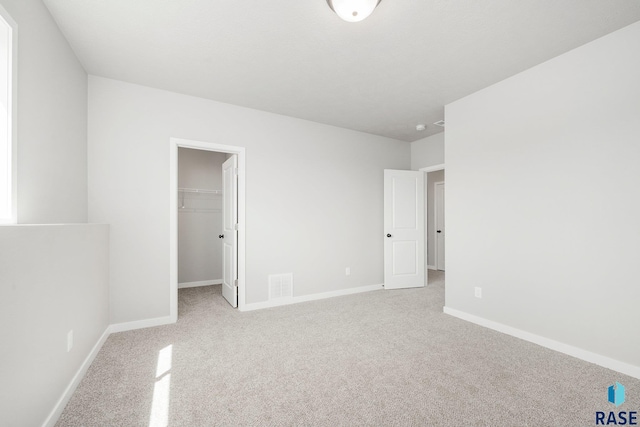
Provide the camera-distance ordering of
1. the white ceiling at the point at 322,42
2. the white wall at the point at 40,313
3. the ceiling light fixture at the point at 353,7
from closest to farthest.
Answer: the white wall at the point at 40,313
the ceiling light fixture at the point at 353,7
the white ceiling at the point at 322,42

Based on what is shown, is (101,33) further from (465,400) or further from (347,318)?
(465,400)

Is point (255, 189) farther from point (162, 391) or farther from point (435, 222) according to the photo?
point (435, 222)

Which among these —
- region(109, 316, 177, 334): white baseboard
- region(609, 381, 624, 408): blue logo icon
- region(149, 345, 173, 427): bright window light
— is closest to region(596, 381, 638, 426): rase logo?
region(609, 381, 624, 408): blue logo icon

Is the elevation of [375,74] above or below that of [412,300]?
above

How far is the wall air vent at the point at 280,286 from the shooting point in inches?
149

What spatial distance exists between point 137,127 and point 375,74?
8.61ft

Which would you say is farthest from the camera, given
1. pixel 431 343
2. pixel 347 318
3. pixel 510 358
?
pixel 347 318

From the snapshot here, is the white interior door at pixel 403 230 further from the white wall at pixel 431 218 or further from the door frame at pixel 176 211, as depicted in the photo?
the door frame at pixel 176 211

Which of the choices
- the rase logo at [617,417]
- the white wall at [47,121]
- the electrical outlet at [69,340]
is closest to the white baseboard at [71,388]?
the electrical outlet at [69,340]

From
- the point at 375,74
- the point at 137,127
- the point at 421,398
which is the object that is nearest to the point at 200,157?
the point at 137,127

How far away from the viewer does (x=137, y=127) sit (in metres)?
3.02

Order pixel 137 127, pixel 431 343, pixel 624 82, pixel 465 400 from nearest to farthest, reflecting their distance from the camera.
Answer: pixel 465 400 < pixel 624 82 < pixel 431 343 < pixel 137 127

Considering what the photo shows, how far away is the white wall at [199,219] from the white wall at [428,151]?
11.8 feet

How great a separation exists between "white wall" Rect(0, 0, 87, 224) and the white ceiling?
0.70 feet
